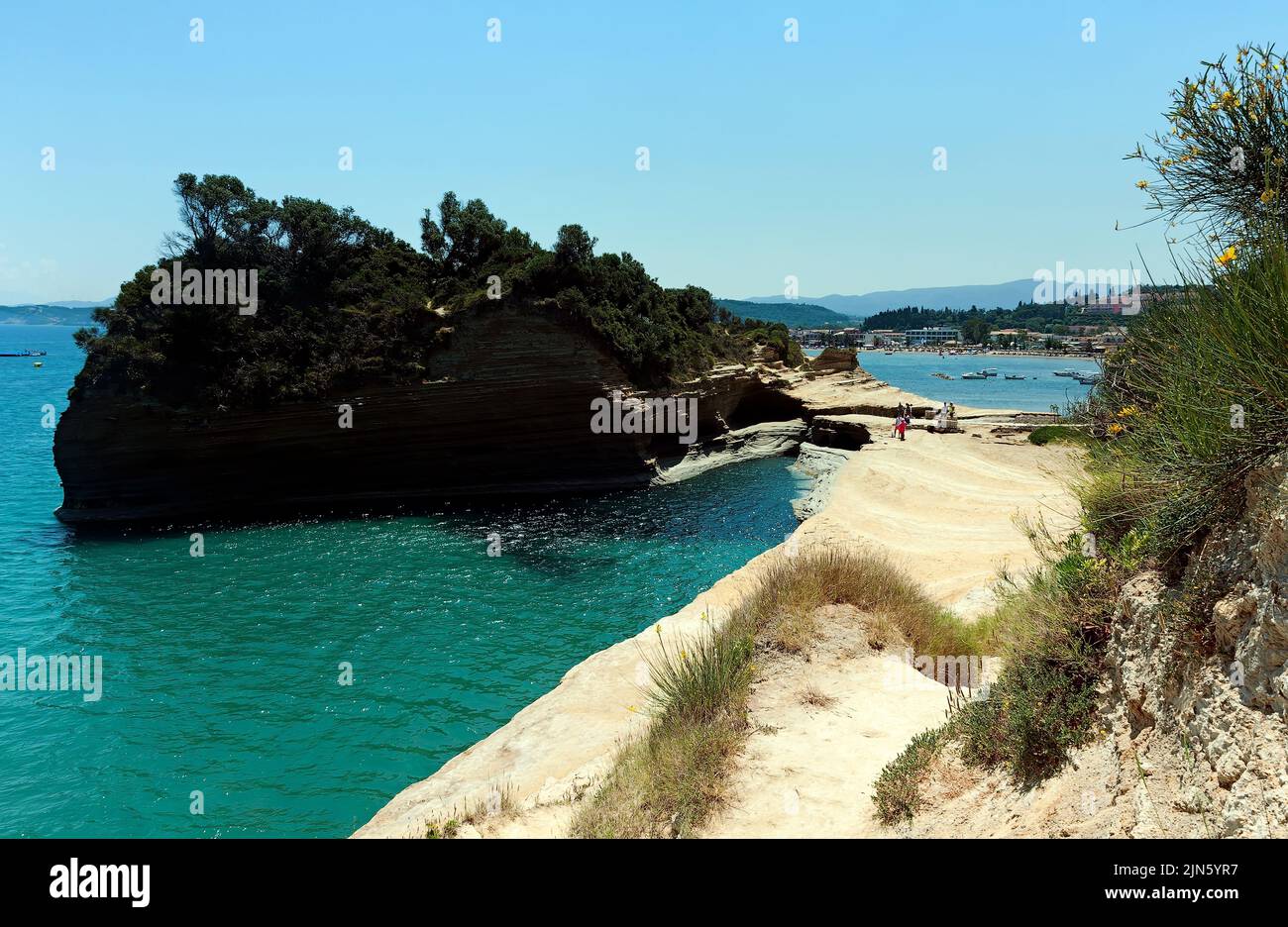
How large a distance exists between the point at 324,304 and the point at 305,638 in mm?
20277

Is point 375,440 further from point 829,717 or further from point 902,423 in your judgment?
point 829,717

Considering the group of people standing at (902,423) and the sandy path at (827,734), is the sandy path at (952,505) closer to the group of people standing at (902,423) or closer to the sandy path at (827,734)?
the group of people standing at (902,423)

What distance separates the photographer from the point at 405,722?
43.6 ft

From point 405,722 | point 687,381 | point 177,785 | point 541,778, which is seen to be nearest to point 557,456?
point 687,381

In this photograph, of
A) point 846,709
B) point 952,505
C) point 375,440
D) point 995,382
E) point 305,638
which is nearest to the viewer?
point 846,709

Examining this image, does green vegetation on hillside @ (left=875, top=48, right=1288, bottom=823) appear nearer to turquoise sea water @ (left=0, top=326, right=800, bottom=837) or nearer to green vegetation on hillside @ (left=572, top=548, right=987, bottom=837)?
green vegetation on hillside @ (left=572, top=548, right=987, bottom=837)

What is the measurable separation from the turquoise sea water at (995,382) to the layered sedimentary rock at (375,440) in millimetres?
24124

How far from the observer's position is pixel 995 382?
103000 mm

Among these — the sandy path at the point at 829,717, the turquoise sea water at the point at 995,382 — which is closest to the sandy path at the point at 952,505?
the sandy path at the point at 829,717

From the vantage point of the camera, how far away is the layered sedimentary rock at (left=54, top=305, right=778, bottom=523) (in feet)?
95.8

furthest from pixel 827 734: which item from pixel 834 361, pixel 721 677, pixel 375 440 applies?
pixel 834 361

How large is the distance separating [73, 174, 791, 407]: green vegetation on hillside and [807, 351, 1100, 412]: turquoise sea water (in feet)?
80.1

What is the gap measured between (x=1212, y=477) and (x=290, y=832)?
1210cm

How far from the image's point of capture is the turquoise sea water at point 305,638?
11.4m
